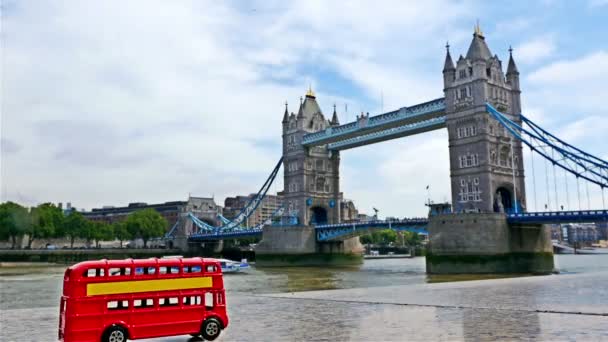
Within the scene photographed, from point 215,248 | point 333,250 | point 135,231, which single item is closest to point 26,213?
point 135,231

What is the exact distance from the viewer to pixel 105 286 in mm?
11516

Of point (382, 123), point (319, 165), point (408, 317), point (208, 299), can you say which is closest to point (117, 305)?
point (208, 299)

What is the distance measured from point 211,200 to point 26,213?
55.6 metres

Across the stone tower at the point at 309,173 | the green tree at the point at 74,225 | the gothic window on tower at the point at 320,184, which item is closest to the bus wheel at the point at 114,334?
the stone tower at the point at 309,173

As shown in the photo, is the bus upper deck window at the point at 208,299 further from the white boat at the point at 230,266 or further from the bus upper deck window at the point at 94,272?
the white boat at the point at 230,266

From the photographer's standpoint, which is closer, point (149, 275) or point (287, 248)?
point (149, 275)

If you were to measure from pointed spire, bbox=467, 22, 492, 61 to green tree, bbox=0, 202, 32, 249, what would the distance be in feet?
231

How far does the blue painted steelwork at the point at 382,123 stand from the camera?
61188 mm

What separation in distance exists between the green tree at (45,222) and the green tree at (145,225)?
1505 cm

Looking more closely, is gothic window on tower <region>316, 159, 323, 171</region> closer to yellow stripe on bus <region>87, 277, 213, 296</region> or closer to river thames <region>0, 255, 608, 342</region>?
river thames <region>0, 255, 608, 342</region>

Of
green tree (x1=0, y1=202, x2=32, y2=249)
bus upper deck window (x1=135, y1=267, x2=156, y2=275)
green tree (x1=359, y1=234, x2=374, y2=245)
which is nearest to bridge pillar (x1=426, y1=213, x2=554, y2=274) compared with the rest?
bus upper deck window (x1=135, y1=267, x2=156, y2=275)

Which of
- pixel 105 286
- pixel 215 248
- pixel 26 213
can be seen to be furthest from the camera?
pixel 215 248

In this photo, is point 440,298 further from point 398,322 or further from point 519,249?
point 519,249

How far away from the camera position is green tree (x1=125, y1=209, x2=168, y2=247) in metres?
110
